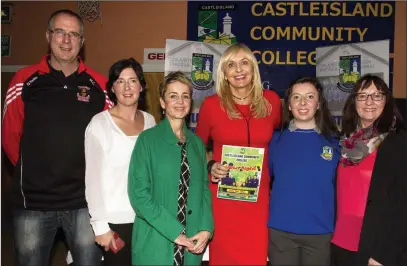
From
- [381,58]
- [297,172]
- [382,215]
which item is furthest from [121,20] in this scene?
[382,215]

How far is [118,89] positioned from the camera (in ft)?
8.48

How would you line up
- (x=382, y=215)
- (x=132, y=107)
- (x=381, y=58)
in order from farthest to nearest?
(x=381, y=58), (x=132, y=107), (x=382, y=215)

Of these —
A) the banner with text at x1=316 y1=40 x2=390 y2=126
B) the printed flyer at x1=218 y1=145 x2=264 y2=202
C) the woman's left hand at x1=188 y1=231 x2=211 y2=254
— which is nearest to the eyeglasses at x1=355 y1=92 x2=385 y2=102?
the printed flyer at x1=218 y1=145 x2=264 y2=202

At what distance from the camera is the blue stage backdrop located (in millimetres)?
6281

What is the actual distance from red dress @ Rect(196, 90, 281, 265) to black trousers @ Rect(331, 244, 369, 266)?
0.45 metres

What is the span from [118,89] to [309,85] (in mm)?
1290

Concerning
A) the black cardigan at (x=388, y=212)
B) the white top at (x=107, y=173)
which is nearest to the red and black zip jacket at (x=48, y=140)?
the white top at (x=107, y=173)

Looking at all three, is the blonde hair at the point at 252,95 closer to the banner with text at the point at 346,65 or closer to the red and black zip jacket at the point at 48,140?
the red and black zip jacket at the point at 48,140

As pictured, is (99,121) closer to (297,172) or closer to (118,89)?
(118,89)

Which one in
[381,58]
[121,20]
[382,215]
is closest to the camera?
[382,215]

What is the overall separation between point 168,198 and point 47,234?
943 millimetres

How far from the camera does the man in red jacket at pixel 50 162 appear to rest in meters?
2.61

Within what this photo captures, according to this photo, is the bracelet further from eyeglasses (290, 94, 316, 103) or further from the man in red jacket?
the man in red jacket

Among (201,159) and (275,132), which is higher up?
(275,132)
